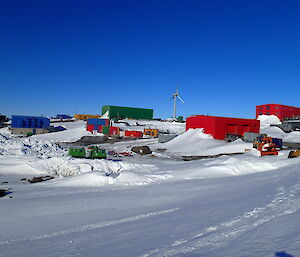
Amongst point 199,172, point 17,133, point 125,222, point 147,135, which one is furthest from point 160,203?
point 17,133

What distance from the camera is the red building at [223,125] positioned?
30.7 m

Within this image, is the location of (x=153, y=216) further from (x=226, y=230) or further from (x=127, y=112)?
(x=127, y=112)

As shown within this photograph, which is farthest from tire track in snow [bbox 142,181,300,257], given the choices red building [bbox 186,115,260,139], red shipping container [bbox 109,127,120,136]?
red shipping container [bbox 109,127,120,136]

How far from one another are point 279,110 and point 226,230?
56.6m

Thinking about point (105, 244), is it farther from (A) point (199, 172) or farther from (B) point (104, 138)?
(B) point (104, 138)

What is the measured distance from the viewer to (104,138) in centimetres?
3712

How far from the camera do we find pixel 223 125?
3091cm

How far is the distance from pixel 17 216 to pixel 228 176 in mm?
8249

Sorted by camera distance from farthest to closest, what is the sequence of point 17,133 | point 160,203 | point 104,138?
1. point 17,133
2. point 104,138
3. point 160,203

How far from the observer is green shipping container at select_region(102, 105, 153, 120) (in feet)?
213

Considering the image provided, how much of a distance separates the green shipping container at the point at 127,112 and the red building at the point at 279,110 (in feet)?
95.1

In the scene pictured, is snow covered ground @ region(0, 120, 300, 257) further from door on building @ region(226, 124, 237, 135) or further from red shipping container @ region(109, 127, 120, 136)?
red shipping container @ region(109, 127, 120, 136)

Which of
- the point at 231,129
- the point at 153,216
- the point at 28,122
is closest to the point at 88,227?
the point at 153,216

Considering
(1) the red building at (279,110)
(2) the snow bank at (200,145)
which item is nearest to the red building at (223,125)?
(2) the snow bank at (200,145)
